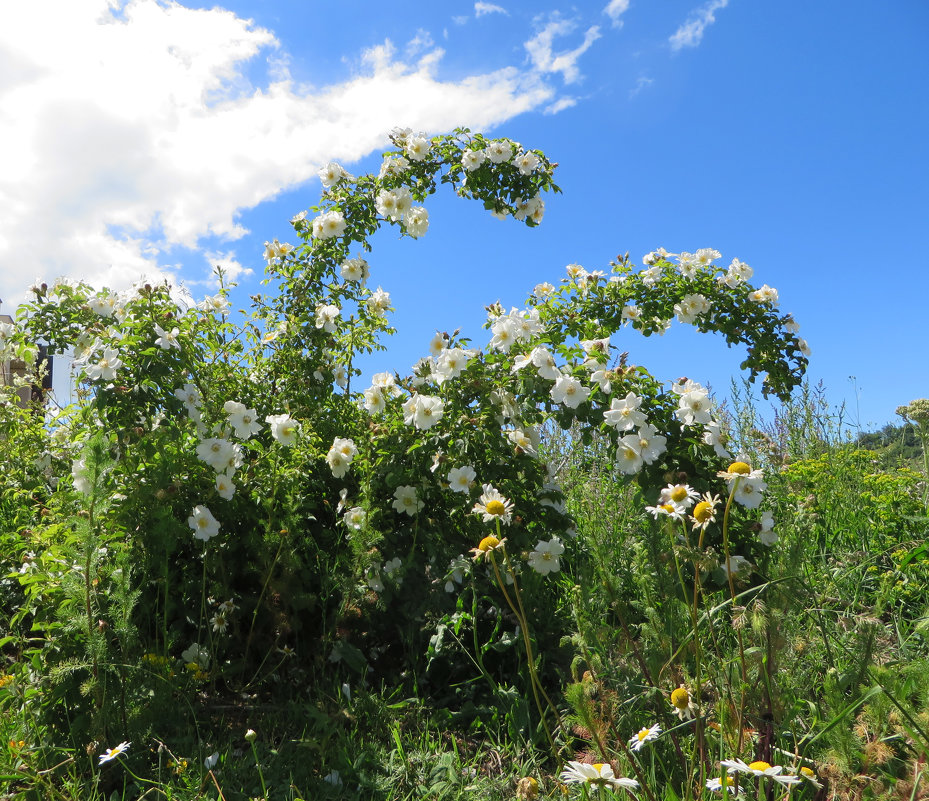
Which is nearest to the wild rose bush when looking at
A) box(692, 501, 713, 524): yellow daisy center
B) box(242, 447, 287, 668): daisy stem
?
box(242, 447, 287, 668): daisy stem

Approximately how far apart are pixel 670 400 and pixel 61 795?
236cm

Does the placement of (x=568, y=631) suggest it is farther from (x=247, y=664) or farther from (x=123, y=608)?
(x=123, y=608)

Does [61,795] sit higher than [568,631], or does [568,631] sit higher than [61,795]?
[568,631]

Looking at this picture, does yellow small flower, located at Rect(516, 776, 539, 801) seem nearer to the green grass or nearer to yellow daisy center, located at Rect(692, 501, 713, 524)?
the green grass

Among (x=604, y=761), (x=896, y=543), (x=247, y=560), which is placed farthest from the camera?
(x=896, y=543)

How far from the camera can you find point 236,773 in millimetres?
2201

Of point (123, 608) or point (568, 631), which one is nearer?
point (123, 608)

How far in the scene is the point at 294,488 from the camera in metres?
2.78

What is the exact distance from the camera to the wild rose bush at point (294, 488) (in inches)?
95.4

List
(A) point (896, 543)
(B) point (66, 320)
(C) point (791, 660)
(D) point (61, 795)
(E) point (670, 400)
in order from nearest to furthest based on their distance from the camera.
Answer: (D) point (61, 795) < (C) point (791, 660) < (E) point (670, 400) < (B) point (66, 320) < (A) point (896, 543)

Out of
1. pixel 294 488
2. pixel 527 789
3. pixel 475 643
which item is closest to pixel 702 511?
pixel 527 789

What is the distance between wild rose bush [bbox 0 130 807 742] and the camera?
2.42 m

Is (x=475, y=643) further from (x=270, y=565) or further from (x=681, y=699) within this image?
(x=681, y=699)

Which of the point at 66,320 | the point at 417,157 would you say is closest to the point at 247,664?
the point at 66,320
